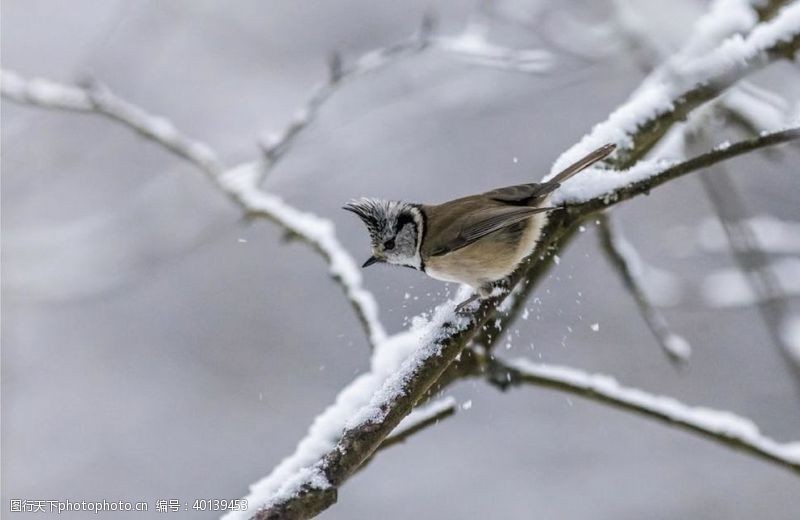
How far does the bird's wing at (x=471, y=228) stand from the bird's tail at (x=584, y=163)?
0.22m

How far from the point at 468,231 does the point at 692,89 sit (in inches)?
38.1

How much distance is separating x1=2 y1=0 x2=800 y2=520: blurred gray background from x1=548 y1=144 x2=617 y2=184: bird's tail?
2.96m

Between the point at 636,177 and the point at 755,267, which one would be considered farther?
the point at 636,177

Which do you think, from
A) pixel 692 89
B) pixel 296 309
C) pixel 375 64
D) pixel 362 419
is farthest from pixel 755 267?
pixel 296 309

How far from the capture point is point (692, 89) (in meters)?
3.14

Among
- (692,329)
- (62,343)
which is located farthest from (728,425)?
(62,343)

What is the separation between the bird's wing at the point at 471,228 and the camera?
334cm

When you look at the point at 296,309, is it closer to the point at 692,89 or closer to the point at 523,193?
the point at 523,193

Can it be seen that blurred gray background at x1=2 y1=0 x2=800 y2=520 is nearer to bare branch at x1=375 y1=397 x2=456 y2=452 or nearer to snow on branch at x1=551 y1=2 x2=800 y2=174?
snow on branch at x1=551 y1=2 x2=800 y2=174

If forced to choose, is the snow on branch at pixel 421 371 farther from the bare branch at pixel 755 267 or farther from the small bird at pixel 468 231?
the bare branch at pixel 755 267

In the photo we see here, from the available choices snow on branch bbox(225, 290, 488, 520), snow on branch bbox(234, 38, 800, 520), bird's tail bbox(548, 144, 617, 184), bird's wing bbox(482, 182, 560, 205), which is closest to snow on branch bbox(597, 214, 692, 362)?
snow on branch bbox(234, 38, 800, 520)

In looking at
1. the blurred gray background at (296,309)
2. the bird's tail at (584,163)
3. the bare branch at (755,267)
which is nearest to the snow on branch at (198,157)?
the bird's tail at (584,163)

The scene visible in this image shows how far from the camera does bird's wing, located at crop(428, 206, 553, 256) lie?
10.9ft

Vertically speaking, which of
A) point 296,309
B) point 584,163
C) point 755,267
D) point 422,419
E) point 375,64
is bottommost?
point 422,419
